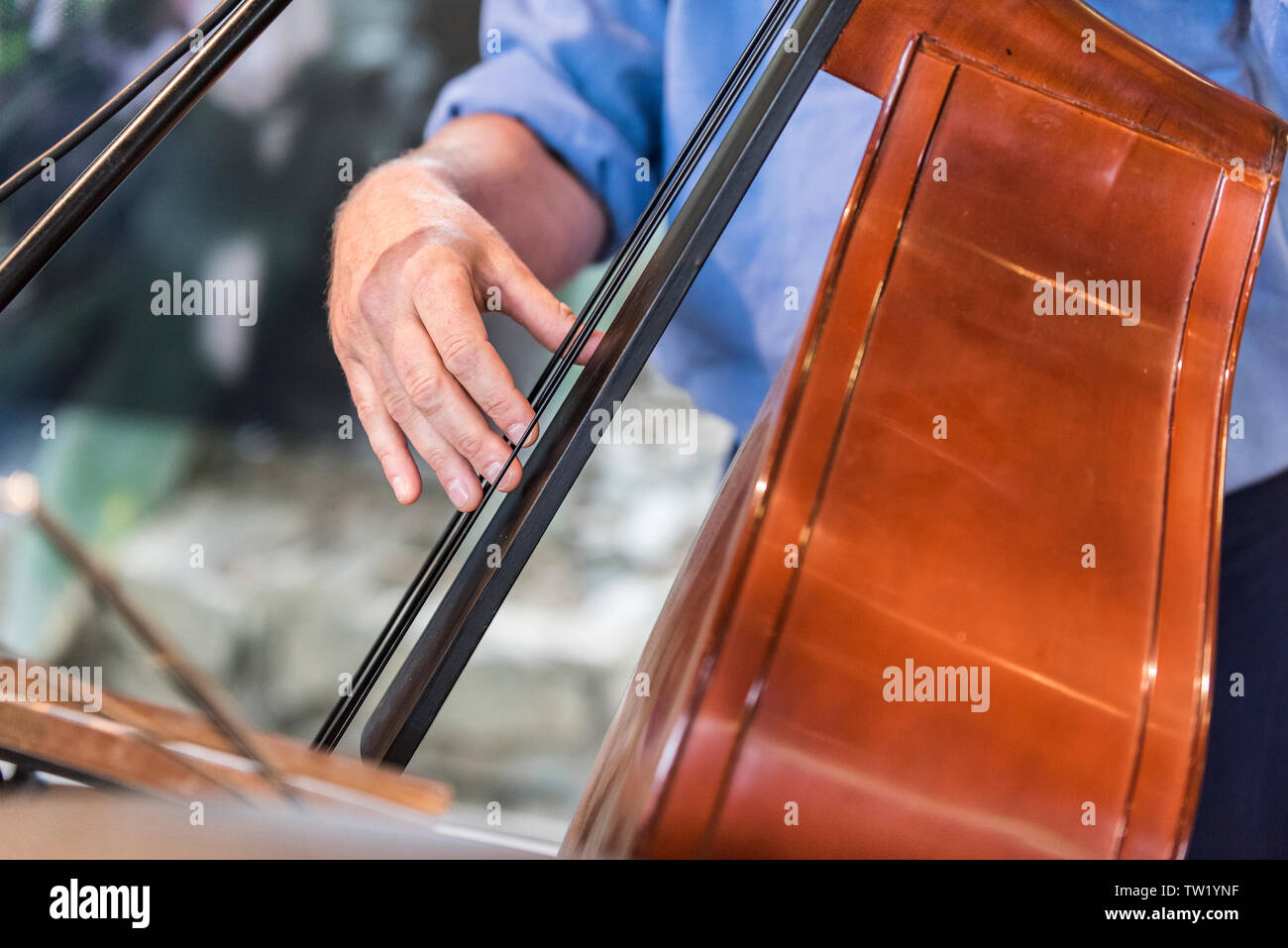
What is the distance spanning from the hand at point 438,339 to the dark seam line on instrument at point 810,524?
0.14 meters

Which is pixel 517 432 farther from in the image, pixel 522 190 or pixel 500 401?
pixel 522 190

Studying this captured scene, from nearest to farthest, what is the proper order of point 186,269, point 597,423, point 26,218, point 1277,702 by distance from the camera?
1. point 597,423
2. point 1277,702
3. point 26,218
4. point 186,269

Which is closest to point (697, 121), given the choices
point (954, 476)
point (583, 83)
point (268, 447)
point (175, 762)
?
point (583, 83)

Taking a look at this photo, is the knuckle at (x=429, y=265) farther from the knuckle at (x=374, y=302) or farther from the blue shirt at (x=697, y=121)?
the blue shirt at (x=697, y=121)

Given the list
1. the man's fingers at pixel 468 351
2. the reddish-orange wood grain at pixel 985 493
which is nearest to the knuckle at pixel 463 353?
the man's fingers at pixel 468 351

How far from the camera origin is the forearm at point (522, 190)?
1.75 feet

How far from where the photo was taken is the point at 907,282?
288mm

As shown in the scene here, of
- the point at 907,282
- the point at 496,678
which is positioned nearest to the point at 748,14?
the point at 907,282

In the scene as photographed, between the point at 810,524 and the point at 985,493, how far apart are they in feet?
0.22

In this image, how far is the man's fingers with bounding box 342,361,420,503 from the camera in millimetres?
389

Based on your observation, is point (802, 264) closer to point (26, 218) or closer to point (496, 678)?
point (496, 678)

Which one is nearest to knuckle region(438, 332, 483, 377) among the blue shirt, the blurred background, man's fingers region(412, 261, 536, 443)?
man's fingers region(412, 261, 536, 443)
